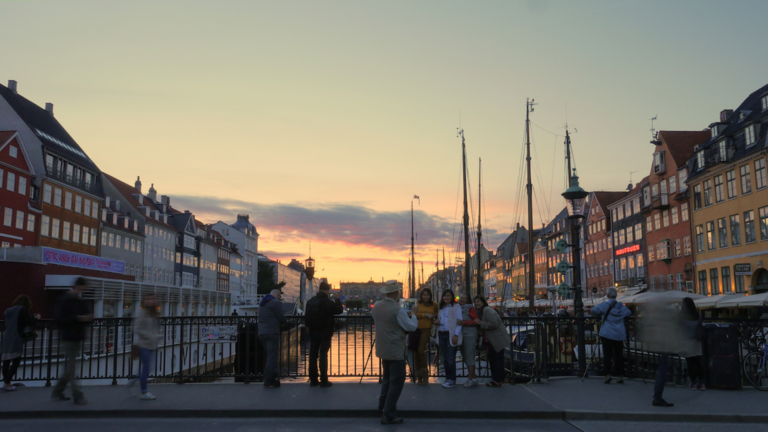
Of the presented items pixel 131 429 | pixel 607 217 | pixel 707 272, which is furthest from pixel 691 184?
pixel 131 429

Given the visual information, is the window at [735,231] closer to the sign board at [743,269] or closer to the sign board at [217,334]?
the sign board at [743,269]

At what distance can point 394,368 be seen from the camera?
28.4ft

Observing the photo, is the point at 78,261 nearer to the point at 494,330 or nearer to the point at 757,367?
the point at 494,330

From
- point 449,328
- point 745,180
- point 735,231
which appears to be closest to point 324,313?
point 449,328

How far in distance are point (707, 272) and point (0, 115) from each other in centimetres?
5880

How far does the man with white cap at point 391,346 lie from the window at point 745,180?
4034cm

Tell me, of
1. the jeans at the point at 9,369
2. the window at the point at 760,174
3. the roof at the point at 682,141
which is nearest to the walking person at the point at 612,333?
the jeans at the point at 9,369

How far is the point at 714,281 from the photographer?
46.2 meters

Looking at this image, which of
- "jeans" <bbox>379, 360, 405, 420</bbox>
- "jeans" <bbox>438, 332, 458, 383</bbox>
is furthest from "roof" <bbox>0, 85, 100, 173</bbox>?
"jeans" <bbox>379, 360, 405, 420</bbox>

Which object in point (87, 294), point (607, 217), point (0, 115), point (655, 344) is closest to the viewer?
point (655, 344)

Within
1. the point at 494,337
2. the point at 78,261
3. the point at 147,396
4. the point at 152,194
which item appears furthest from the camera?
the point at 152,194

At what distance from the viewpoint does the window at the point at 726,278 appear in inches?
1719

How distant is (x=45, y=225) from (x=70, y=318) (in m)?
47.0

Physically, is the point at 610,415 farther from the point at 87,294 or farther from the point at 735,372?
the point at 87,294
